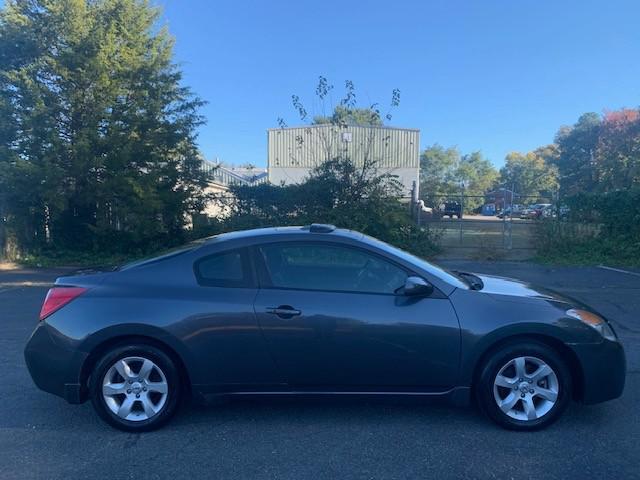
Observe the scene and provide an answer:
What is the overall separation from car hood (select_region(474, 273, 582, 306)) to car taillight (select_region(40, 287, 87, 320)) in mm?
3109

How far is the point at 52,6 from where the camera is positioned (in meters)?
12.9

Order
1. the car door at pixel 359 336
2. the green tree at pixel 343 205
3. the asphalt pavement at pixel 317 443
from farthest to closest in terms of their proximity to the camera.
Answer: the green tree at pixel 343 205, the car door at pixel 359 336, the asphalt pavement at pixel 317 443

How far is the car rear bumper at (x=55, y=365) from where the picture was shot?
12.0ft

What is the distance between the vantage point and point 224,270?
384 centimetres

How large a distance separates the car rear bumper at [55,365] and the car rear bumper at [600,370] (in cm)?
363

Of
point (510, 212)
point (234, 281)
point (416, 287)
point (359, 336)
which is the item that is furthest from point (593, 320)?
point (510, 212)

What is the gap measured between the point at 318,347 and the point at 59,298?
2.01 m

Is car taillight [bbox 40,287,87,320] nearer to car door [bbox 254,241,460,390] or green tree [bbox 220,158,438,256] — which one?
car door [bbox 254,241,460,390]

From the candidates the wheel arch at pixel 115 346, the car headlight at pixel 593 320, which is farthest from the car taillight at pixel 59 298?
the car headlight at pixel 593 320

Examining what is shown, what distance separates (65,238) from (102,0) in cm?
682

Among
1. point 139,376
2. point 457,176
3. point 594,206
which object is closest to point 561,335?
point 139,376

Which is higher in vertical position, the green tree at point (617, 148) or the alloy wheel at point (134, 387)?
the green tree at point (617, 148)

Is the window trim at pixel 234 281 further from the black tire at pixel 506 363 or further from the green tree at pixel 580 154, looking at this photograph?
the green tree at pixel 580 154

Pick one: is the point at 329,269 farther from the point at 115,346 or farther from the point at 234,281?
the point at 115,346
